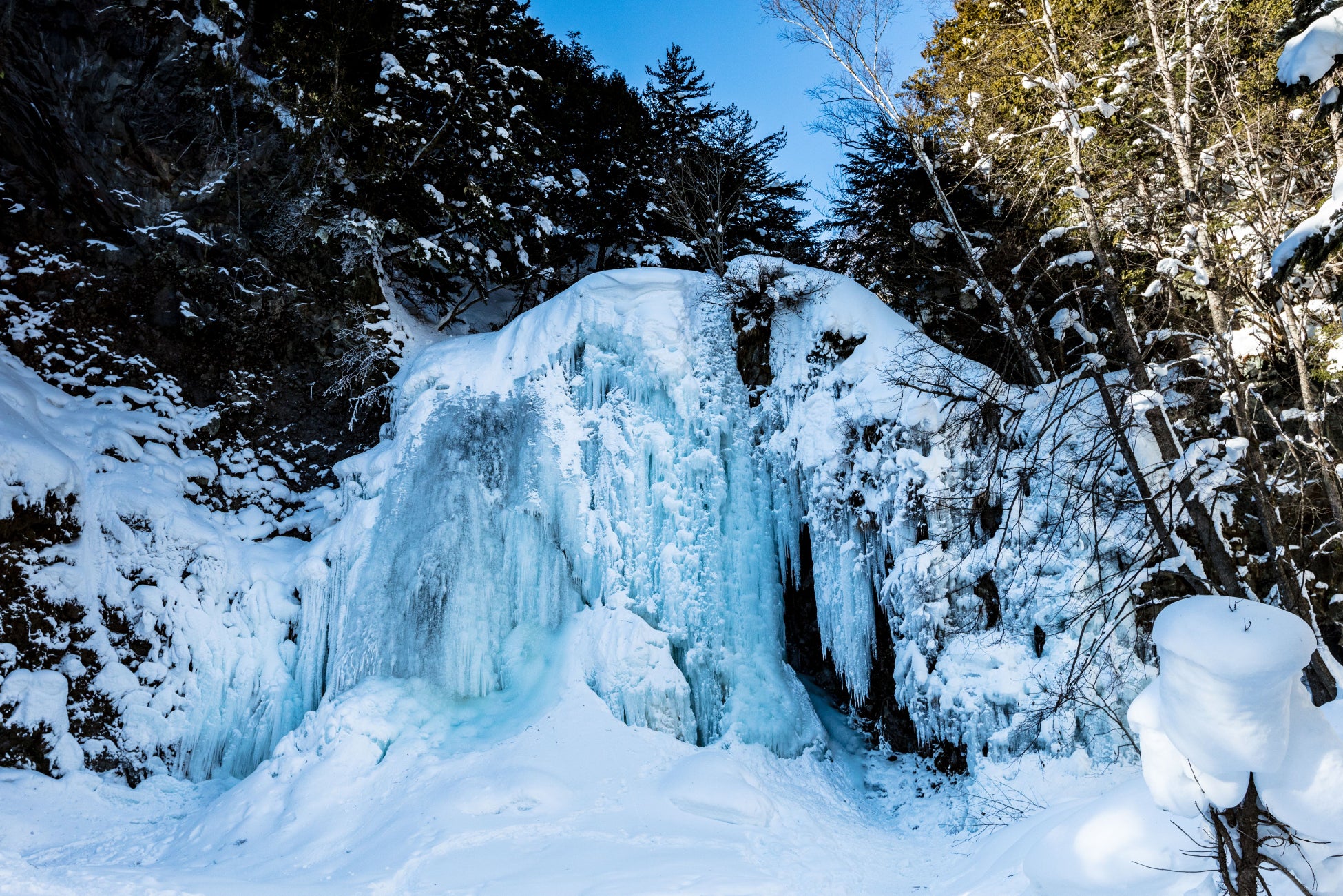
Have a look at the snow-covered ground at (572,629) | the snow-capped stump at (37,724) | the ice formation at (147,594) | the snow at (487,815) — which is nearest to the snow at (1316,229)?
the snow-covered ground at (572,629)

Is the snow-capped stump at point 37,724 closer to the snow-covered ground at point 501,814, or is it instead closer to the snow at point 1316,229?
the snow-covered ground at point 501,814

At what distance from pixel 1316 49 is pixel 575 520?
702 cm

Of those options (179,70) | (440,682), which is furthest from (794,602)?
(179,70)

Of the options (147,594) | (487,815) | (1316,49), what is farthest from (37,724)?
(1316,49)

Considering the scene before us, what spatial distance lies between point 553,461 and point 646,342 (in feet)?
6.01

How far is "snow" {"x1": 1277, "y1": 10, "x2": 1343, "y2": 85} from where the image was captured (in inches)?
106

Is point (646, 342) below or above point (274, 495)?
above

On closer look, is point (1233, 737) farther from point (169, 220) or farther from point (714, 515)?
point (169, 220)

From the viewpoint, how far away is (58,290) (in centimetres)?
940

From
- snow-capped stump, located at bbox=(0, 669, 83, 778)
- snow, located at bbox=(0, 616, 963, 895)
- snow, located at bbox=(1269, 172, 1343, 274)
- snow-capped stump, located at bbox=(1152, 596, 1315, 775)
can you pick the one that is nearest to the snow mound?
snow, located at bbox=(0, 616, 963, 895)

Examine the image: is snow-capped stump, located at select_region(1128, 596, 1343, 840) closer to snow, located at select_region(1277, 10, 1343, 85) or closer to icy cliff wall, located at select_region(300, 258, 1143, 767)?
snow, located at select_region(1277, 10, 1343, 85)

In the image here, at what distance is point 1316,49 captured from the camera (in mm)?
2711

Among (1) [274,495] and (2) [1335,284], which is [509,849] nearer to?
(1) [274,495]

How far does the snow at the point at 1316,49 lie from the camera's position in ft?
8.82
